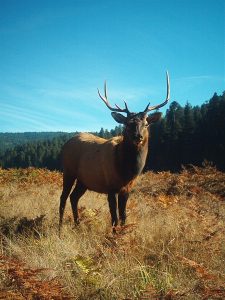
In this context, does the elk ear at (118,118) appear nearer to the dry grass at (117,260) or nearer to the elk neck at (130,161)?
the elk neck at (130,161)

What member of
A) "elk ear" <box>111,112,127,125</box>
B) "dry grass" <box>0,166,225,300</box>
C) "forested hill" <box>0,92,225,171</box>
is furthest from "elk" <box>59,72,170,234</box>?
"forested hill" <box>0,92,225,171</box>

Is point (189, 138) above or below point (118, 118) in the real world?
above

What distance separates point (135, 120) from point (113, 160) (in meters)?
0.91

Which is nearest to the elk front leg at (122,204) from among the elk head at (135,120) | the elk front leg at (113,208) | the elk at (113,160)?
the elk at (113,160)

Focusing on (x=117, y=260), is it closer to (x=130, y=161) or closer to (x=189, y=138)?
(x=130, y=161)

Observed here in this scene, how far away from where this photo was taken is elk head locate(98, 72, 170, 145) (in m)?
6.14

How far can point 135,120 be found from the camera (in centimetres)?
636

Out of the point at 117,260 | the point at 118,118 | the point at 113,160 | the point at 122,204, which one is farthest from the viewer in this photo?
the point at 118,118

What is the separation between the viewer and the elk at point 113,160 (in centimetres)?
640

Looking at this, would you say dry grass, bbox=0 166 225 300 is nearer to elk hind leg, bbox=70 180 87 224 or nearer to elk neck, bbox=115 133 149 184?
elk hind leg, bbox=70 180 87 224

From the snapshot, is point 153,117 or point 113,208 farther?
point 153,117

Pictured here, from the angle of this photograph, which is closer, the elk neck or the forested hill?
the elk neck

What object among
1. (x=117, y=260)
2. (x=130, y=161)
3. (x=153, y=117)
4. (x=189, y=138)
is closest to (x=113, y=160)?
(x=130, y=161)

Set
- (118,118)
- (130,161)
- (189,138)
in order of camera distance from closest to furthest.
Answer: (130,161)
(118,118)
(189,138)
